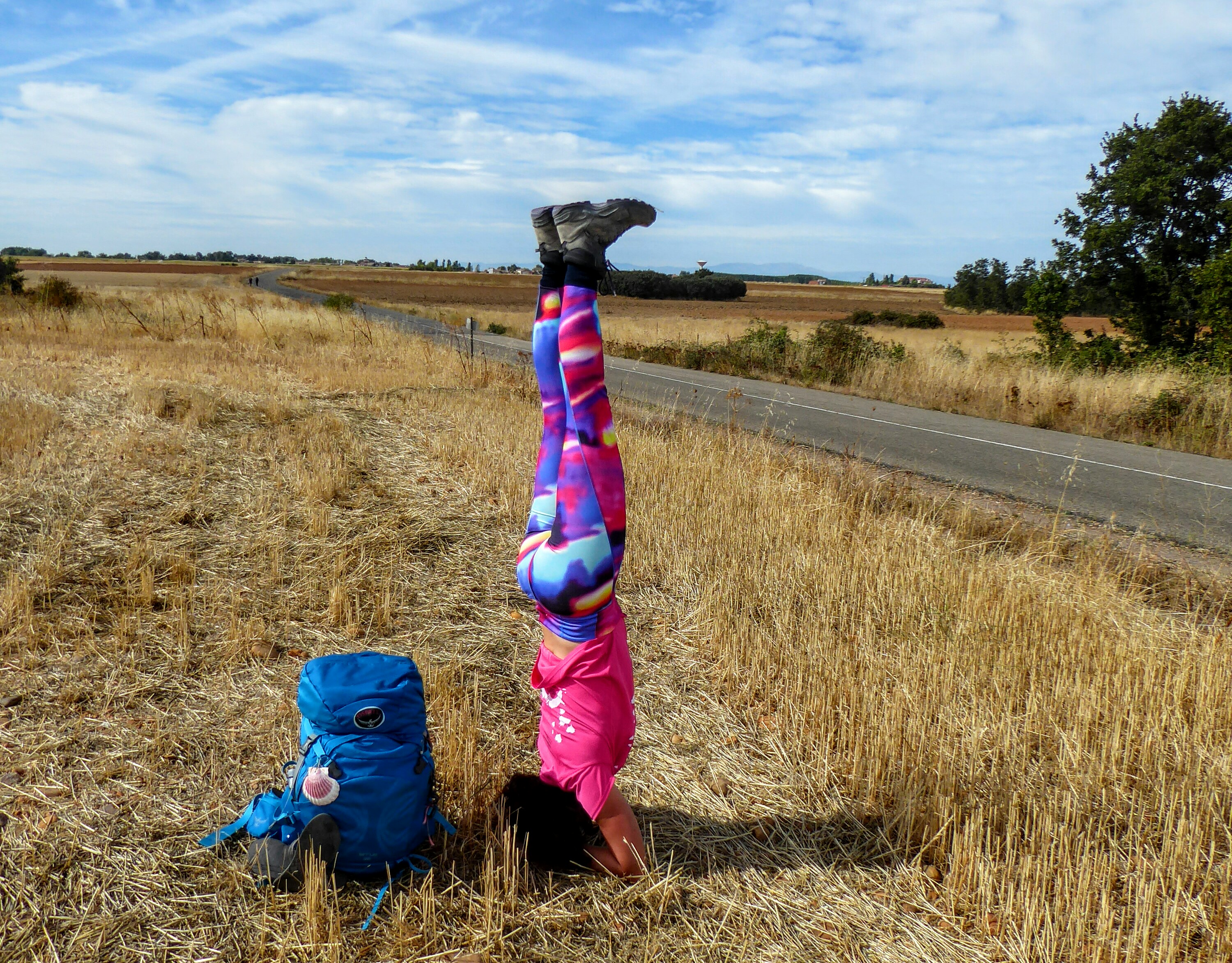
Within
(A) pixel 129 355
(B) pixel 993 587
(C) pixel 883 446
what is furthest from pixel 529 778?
(A) pixel 129 355

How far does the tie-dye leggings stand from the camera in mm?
2459

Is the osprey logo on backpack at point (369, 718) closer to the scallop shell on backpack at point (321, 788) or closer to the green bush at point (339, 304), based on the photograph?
the scallop shell on backpack at point (321, 788)

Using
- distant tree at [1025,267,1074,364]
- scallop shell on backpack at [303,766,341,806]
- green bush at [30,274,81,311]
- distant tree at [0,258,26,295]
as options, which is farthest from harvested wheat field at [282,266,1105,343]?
scallop shell on backpack at [303,766,341,806]

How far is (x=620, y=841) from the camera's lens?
272 centimetres

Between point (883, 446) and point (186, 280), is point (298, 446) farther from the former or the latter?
point (186, 280)

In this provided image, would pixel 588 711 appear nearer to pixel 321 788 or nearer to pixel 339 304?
pixel 321 788

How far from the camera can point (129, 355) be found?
15.3 m

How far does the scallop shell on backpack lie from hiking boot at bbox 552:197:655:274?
1745 millimetres

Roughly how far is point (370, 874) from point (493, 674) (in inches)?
62.6

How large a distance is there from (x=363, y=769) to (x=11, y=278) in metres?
33.6

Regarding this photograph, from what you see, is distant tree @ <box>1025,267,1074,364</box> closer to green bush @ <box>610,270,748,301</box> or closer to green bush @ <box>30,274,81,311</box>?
green bush @ <box>30,274,81,311</box>

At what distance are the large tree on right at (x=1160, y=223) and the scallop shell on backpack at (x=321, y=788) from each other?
20.0m

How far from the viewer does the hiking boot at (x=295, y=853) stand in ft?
8.35

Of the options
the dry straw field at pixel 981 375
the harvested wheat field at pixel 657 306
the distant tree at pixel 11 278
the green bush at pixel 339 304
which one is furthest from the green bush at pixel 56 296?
the harvested wheat field at pixel 657 306
